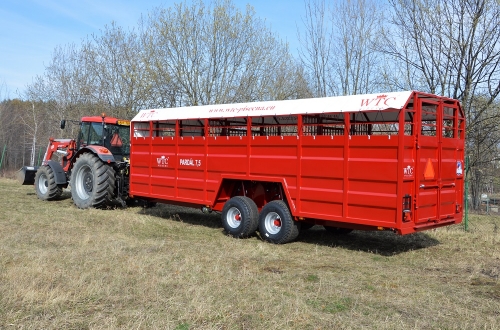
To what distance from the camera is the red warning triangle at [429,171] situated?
24.2ft

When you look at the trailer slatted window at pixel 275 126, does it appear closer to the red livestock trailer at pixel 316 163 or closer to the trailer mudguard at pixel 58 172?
the red livestock trailer at pixel 316 163

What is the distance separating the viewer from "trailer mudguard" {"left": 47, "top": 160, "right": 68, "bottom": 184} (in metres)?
13.7

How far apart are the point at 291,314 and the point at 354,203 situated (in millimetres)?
3095

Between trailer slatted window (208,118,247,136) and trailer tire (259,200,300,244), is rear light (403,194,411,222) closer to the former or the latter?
trailer tire (259,200,300,244)

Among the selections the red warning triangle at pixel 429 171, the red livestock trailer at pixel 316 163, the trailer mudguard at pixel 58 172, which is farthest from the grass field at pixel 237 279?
the trailer mudguard at pixel 58 172

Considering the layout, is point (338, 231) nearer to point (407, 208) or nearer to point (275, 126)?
point (275, 126)

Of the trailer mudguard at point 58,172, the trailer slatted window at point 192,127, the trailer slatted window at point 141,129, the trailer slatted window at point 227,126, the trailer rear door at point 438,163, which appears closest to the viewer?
the trailer rear door at point 438,163

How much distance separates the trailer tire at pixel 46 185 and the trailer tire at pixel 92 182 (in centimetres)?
145

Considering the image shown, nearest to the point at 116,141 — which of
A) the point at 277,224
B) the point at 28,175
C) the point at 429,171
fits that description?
the point at 28,175

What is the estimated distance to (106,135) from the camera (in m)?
12.9

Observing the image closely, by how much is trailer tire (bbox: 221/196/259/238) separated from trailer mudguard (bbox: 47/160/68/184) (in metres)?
6.50

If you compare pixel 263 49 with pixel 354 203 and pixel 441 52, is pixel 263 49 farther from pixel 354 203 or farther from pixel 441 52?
pixel 354 203

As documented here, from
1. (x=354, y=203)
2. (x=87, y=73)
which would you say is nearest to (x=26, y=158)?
(x=87, y=73)

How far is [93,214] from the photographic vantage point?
36.8 ft
